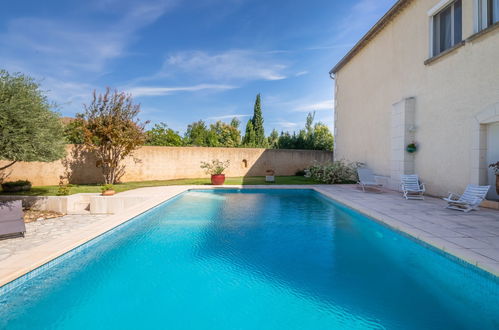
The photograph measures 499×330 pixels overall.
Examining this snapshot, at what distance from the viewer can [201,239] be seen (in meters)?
5.21

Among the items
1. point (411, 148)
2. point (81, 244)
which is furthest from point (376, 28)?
point (81, 244)

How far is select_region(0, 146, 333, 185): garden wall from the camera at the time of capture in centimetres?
1183

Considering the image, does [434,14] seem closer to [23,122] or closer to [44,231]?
[23,122]

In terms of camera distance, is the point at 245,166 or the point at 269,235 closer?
the point at 269,235

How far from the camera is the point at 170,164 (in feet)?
50.4

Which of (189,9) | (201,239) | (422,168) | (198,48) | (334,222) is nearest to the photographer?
(201,239)

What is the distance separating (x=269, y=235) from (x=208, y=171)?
1130cm

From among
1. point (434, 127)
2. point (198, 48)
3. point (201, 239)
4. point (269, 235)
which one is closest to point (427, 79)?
point (434, 127)

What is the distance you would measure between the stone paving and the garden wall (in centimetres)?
752

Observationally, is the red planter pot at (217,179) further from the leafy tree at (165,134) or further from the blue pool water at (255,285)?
the leafy tree at (165,134)

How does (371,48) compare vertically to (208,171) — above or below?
above

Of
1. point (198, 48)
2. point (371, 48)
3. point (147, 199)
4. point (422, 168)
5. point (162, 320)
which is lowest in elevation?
point (162, 320)

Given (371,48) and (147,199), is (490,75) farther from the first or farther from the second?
(147,199)

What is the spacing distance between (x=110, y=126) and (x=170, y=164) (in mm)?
4660
